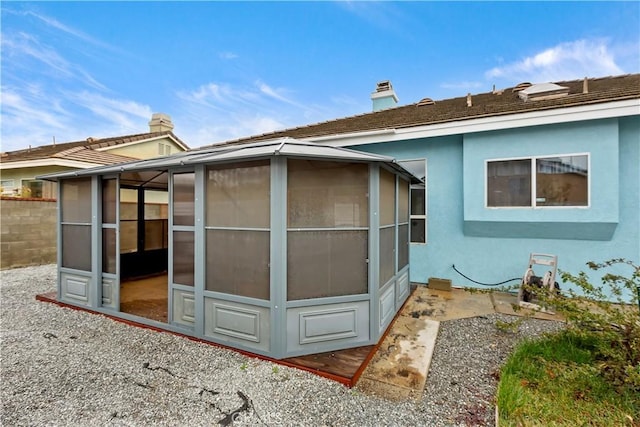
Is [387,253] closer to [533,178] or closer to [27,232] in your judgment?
[533,178]

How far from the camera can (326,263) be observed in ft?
10.7

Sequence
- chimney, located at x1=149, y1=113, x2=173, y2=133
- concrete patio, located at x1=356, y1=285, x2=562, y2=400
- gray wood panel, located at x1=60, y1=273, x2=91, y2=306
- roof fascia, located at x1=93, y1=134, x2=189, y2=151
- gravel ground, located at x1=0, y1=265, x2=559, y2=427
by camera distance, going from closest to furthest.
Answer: gravel ground, located at x1=0, y1=265, x2=559, y2=427, concrete patio, located at x1=356, y1=285, x2=562, y2=400, gray wood panel, located at x1=60, y1=273, x2=91, y2=306, roof fascia, located at x1=93, y1=134, x2=189, y2=151, chimney, located at x1=149, y1=113, x2=173, y2=133

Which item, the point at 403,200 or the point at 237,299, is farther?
the point at 403,200

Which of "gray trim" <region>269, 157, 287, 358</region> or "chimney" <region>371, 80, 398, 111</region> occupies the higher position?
"chimney" <region>371, 80, 398, 111</region>

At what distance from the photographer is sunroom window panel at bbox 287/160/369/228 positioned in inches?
124

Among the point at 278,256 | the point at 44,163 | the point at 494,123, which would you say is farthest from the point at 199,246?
the point at 44,163

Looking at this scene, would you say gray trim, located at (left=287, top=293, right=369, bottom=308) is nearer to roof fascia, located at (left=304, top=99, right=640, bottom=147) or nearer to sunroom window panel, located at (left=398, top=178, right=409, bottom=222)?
sunroom window panel, located at (left=398, top=178, right=409, bottom=222)

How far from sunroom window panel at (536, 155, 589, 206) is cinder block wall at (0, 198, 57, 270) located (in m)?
13.0

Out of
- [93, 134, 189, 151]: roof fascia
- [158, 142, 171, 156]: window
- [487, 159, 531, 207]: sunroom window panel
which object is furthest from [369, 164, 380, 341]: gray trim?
[158, 142, 171, 156]: window

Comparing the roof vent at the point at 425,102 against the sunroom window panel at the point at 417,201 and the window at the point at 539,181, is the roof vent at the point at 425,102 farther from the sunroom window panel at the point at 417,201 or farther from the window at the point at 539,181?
the window at the point at 539,181

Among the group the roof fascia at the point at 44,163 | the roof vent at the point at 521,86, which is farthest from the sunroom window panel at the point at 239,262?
the roof vent at the point at 521,86

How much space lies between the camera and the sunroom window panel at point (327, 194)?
315 centimetres

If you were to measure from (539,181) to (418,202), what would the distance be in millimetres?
2256

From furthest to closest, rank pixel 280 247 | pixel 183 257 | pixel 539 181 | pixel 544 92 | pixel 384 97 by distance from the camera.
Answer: pixel 384 97, pixel 544 92, pixel 539 181, pixel 183 257, pixel 280 247
